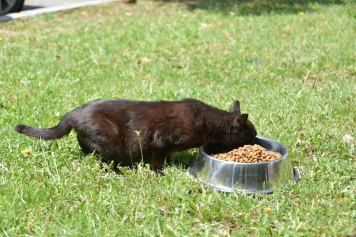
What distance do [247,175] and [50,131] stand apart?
1.87m

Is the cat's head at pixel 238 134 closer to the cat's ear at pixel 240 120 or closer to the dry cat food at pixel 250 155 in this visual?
the cat's ear at pixel 240 120

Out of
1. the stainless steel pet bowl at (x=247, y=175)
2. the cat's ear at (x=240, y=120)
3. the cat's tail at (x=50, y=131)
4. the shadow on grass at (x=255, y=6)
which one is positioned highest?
the shadow on grass at (x=255, y=6)

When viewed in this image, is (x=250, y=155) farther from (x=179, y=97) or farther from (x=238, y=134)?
(x=179, y=97)

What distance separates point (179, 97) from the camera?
23.0 feet

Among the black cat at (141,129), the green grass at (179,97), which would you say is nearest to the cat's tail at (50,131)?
the black cat at (141,129)

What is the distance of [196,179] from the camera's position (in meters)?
4.91

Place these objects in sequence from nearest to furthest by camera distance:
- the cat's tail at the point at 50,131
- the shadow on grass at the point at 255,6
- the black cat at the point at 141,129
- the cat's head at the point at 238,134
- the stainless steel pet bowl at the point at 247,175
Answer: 1. the stainless steel pet bowl at the point at 247,175
2. the black cat at the point at 141,129
3. the cat's tail at the point at 50,131
4. the cat's head at the point at 238,134
5. the shadow on grass at the point at 255,6

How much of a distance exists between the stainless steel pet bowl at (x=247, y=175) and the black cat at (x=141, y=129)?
1.57 ft

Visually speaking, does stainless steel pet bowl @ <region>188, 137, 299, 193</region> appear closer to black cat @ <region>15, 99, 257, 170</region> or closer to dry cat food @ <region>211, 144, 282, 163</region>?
dry cat food @ <region>211, 144, 282, 163</region>

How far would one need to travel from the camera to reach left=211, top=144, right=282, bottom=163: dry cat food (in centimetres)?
502

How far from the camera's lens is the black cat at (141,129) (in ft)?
16.9

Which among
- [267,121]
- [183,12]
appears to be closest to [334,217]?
[267,121]

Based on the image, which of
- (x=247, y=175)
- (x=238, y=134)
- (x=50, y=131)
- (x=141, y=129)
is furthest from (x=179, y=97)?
(x=247, y=175)

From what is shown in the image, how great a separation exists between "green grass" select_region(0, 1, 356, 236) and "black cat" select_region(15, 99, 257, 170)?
171mm
